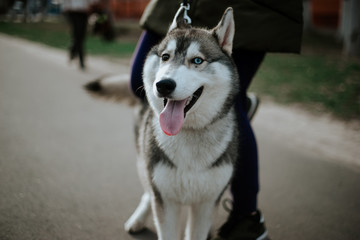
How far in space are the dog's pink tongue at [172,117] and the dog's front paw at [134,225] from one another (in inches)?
38.9

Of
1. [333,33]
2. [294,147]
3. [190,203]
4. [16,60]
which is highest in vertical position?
[190,203]

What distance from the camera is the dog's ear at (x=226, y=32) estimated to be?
66.7 inches

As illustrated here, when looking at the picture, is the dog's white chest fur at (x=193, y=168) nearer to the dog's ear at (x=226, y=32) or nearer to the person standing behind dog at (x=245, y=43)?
the person standing behind dog at (x=245, y=43)

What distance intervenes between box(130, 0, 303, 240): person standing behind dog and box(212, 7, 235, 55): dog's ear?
128mm

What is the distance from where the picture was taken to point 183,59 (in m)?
1.75

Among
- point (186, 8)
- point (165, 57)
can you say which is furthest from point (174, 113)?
point (186, 8)

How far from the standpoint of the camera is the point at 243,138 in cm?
211

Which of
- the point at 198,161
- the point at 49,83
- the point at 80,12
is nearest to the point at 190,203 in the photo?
the point at 198,161

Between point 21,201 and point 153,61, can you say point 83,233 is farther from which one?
point 153,61

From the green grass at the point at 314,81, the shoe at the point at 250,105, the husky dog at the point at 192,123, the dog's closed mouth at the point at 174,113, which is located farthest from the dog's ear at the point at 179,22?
the green grass at the point at 314,81

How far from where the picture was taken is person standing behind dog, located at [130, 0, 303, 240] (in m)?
1.86

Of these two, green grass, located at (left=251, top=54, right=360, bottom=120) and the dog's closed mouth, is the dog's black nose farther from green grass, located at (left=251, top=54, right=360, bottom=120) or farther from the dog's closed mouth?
green grass, located at (left=251, top=54, right=360, bottom=120)

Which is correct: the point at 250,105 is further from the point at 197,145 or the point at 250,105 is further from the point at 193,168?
the point at 193,168

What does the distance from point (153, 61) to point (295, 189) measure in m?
1.98
